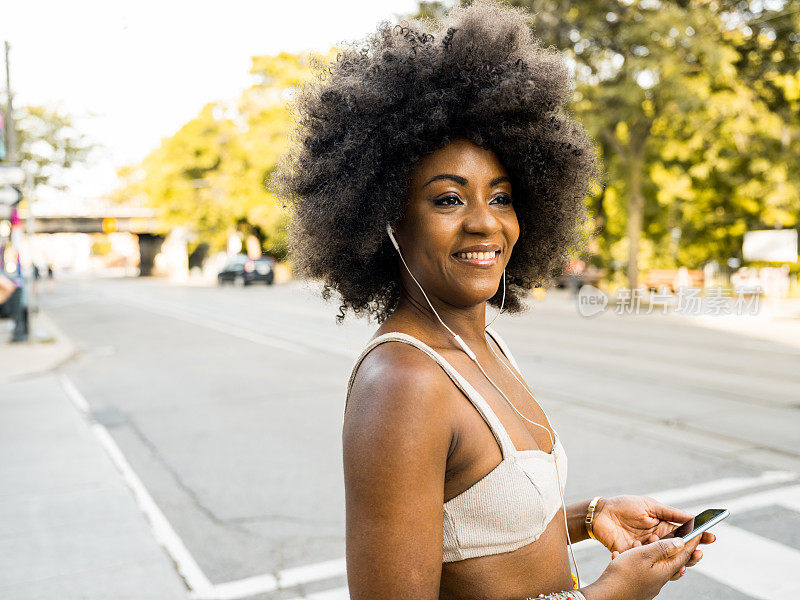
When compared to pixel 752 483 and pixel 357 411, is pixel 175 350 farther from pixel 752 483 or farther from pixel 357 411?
pixel 357 411

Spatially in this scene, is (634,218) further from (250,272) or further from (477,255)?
(250,272)

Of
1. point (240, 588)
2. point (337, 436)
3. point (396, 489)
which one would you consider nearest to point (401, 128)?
point (396, 489)

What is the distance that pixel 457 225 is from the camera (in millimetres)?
1517

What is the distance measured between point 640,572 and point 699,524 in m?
0.25

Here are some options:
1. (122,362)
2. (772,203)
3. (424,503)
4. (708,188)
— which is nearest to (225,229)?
(708,188)

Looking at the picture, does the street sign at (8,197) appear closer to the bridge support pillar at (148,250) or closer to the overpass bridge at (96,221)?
the overpass bridge at (96,221)

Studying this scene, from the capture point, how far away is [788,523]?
14.7 feet

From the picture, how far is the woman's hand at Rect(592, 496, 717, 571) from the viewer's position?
5.97ft

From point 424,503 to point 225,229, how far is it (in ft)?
167

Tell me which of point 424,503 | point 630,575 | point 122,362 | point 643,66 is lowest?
point 122,362

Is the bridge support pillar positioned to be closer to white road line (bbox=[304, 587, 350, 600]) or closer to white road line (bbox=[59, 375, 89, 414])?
white road line (bbox=[59, 375, 89, 414])

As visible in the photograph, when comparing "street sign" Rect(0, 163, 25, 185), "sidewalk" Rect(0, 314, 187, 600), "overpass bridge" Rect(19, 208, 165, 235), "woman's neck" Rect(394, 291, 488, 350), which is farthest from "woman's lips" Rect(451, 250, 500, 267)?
"overpass bridge" Rect(19, 208, 165, 235)

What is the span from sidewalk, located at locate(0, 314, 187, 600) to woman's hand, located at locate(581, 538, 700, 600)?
112 inches

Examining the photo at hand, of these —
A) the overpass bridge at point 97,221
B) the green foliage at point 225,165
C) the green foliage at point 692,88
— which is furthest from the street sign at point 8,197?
the overpass bridge at point 97,221
